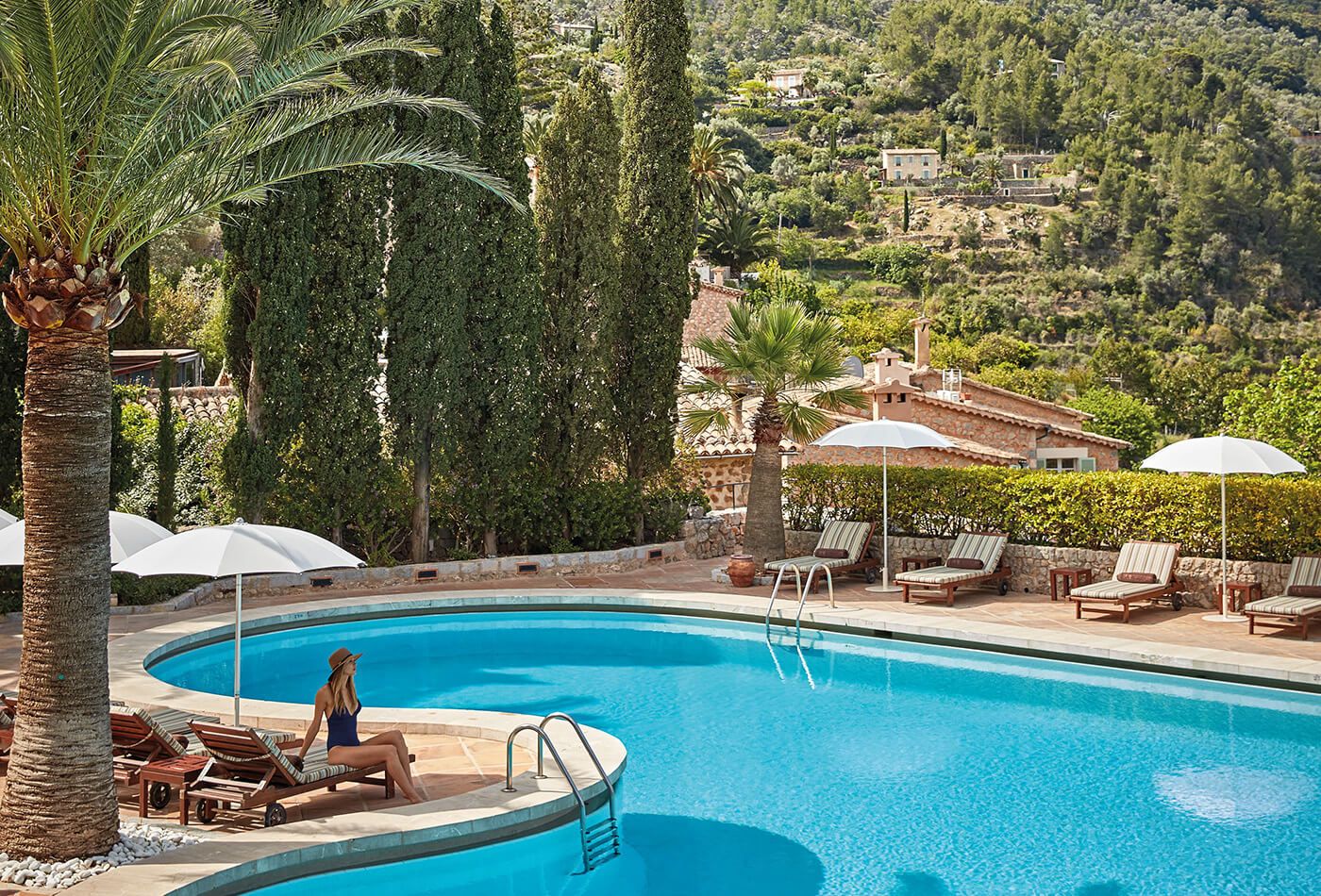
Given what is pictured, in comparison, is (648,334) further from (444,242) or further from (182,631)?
(182,631)

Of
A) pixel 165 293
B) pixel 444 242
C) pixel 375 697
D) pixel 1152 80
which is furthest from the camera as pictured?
pixel 1152 80

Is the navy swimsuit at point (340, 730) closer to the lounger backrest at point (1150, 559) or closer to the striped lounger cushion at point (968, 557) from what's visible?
the striped lounger cushion at point (968, 557)

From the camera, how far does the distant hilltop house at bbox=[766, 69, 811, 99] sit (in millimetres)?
157875

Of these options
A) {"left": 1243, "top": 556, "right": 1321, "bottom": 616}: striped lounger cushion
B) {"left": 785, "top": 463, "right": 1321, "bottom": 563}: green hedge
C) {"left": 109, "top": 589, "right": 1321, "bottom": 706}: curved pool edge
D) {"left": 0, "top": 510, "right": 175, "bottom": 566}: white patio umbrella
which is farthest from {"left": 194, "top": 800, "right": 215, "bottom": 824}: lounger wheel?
{"left": 785, "top": 463, "right": 1321, "bottom": 563}: green hedge

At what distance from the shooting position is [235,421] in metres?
16.9

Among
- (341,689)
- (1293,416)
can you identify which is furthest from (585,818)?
(1293,416)

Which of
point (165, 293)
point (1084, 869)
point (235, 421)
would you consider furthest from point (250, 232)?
point (165, 293)

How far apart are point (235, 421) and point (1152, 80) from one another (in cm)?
13977

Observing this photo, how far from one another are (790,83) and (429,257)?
505 ft

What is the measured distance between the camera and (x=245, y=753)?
24.7 ft

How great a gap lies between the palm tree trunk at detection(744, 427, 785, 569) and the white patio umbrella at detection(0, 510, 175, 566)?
983 centimetres

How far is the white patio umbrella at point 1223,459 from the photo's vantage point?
13125 millimetres

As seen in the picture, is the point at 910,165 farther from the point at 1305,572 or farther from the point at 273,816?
the point at 273,816

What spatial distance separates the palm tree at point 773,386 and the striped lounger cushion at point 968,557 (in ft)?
9.19
